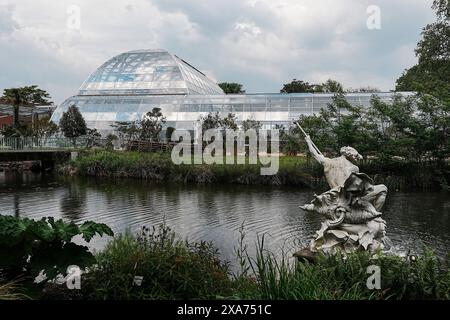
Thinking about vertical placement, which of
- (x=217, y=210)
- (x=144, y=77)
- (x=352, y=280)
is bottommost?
(x=217, y=210)

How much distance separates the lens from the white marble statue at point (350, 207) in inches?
328

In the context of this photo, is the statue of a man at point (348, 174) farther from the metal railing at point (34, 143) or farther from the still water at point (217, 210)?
the metal railing at point (34, 143)

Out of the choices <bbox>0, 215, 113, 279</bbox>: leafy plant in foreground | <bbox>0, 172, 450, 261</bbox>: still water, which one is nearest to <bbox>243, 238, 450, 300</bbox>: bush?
<bbox>0, 215, 113, 279</bbox>: leafy plant in foreground

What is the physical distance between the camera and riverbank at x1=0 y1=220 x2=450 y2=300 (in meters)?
5.13

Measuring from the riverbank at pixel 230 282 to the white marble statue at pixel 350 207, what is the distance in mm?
2224

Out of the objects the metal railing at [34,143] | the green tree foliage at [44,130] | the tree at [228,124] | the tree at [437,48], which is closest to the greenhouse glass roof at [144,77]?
the green tree foliage at [44,130]

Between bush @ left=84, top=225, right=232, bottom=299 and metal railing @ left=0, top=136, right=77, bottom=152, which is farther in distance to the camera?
metal railing @ left=0, top=136, right=77, bottom=152

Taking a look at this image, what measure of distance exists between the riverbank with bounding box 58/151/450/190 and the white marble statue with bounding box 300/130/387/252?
565 inches

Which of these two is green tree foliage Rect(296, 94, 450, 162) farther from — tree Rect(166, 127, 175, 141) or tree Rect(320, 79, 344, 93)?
tree Rect(320, 79, 344, 93)

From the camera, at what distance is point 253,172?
24.8m

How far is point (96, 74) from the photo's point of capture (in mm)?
53625

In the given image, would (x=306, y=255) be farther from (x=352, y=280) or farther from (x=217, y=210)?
(x=217, y=210)

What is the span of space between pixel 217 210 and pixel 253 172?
9.28 m

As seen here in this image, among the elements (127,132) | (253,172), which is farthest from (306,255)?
(127,132)
